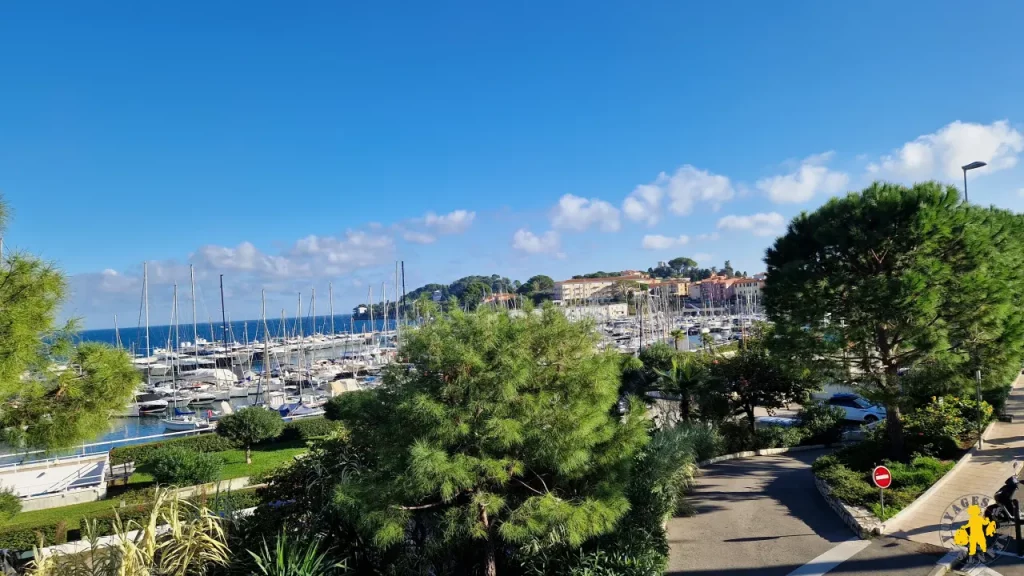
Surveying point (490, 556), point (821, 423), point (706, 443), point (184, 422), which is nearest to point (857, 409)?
point (821, 423)

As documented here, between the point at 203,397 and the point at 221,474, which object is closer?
the point at 221,474

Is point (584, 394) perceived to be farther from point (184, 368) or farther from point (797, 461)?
point (184, 368)

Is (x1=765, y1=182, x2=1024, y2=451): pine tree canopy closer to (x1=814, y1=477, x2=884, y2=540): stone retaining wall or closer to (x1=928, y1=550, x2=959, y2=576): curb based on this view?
(x1=814, y1=477, x2=884, y2=540): stone retaining wall

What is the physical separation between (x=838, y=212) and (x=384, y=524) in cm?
1271

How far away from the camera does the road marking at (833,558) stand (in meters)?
8.99

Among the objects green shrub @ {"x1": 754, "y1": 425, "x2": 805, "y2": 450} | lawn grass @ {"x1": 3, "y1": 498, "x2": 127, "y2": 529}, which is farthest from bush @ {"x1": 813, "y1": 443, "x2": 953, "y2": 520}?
lawn grass @ {"x1": 3, "y1": 498, "x2": 127, "y2": 529}

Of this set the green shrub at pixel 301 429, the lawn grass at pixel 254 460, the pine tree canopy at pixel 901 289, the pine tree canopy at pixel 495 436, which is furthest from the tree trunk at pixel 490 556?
the green shrub at pixel 301 429

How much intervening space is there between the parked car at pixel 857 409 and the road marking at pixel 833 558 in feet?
41.7

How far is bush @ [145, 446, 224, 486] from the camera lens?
15672 millimetres

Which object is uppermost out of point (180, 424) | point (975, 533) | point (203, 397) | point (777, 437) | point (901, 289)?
point (901, 289)

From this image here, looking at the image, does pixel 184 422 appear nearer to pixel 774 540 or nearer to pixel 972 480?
pixel 774 540

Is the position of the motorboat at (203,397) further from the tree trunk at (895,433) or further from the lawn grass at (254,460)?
the tree trunk at (895,433)

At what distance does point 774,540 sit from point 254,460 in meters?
18.4

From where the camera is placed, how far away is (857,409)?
2409 centimetres
